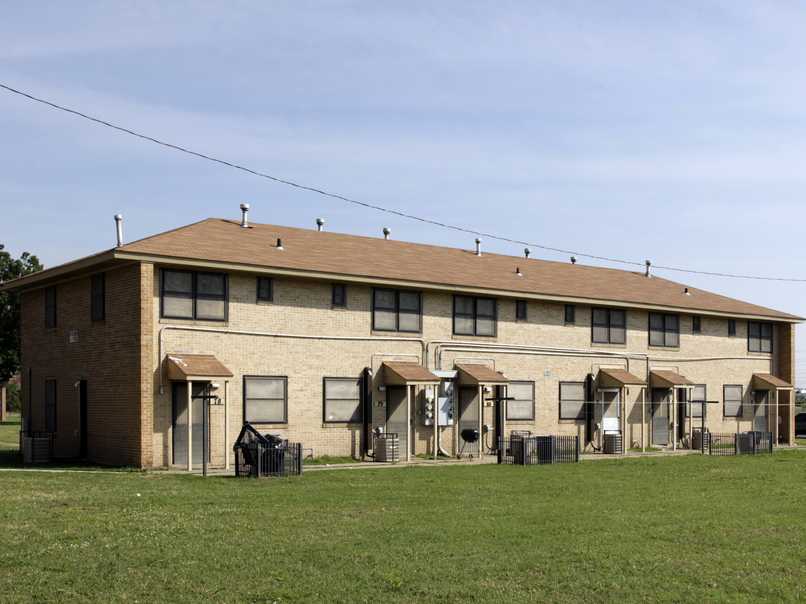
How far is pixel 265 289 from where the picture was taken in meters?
29.3

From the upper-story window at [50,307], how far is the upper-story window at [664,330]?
71.1 feet

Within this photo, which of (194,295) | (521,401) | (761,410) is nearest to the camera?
(194,295)

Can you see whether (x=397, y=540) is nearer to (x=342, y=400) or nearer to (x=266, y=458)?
(x=266, y=458)

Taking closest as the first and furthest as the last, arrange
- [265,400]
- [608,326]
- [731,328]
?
[265,400] < [608,326] < [731,328]

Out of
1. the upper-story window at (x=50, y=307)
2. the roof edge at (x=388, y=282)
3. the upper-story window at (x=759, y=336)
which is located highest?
the roof edge at (x=388, y=282)

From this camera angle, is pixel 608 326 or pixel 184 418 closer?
pixel 184 418

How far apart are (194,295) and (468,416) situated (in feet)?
34.8

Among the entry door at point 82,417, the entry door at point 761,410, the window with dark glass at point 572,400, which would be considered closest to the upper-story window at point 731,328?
the entry door at point 761,410

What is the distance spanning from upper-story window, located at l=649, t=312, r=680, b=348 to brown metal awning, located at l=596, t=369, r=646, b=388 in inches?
104

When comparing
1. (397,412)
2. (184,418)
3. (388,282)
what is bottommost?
(397,412)

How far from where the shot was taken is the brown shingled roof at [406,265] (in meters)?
28.6

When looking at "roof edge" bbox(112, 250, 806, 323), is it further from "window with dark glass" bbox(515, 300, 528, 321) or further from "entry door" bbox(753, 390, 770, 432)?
"entry door" bbox(753, 390, 770, 432)

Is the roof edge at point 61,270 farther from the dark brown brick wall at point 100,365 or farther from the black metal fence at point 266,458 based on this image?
the black metal fence at point 266,458

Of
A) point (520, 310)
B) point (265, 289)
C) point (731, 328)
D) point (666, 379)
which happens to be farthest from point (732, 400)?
point (265, 289)
